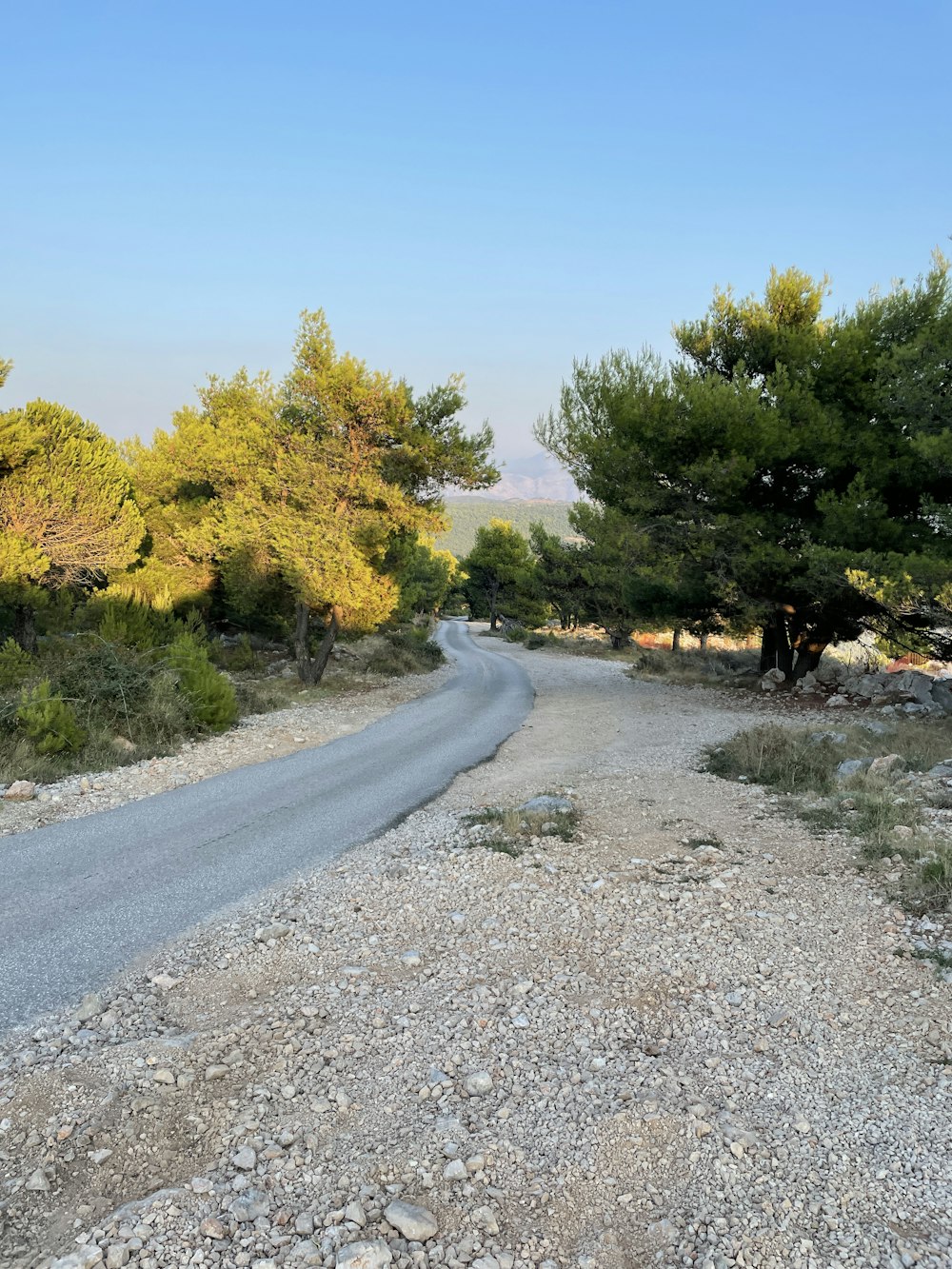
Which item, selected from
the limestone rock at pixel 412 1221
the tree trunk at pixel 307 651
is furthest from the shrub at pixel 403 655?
the limestone rock at pixel 412 1221

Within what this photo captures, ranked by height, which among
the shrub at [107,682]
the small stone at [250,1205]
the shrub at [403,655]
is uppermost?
the shrub at [107,682]

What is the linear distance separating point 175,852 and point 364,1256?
17.2 ft

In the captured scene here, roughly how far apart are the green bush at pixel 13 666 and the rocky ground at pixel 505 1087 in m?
9.91

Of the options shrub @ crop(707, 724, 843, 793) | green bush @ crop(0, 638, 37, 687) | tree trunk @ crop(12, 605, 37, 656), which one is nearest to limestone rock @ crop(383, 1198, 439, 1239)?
shrub @ crop(707, 724, 843, 793)

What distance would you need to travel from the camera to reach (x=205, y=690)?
13.1 metres

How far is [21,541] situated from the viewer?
51.6ft

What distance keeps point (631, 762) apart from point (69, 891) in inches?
333

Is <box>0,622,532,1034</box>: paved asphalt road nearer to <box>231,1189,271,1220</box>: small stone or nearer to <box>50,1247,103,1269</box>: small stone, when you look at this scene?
<box>50,1247,103,1269</box>: small stone

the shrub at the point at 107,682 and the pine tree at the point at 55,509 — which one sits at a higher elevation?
the pine tree at the point at 55,509

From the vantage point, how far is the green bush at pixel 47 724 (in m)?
10.3

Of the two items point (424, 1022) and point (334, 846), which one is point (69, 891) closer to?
point (334, 846)

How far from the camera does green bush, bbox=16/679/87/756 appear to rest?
10266 millimetres

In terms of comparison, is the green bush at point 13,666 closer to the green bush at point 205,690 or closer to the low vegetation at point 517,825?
the green bush at point 205,690

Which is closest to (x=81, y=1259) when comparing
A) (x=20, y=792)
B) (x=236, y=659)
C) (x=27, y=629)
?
(x=20, y=792)
